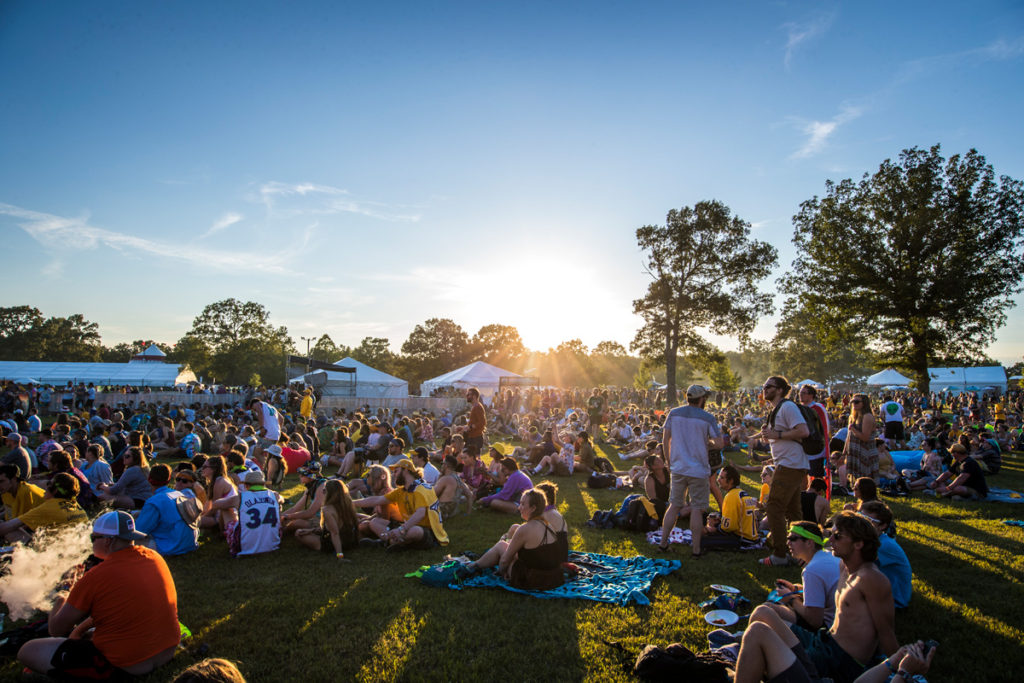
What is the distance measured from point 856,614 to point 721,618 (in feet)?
4.50

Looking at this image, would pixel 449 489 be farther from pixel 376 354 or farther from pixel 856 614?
pixel 376 354

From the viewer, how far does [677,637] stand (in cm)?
421

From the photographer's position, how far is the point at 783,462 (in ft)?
18.8

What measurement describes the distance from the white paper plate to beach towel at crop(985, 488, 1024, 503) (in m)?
8.34

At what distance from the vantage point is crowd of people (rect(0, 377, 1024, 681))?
327cm

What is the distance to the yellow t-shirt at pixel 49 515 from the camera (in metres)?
5.80

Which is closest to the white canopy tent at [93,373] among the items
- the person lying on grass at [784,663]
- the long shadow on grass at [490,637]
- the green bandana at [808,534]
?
the long shadow on grass at [490,637]

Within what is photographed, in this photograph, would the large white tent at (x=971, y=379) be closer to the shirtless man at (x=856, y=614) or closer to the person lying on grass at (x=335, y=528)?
the shirtless man at (x=856, y=614)

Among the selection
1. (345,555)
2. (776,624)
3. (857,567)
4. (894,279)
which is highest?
(894,279)

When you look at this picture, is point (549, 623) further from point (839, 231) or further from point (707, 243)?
point (707, 243)

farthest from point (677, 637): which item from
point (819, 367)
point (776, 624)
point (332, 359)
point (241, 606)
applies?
point (332, 359)

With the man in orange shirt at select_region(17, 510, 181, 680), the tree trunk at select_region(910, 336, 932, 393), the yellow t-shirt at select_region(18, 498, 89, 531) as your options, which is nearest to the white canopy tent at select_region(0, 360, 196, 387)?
the yellow t-shirt at select_region(18, 498, 89, 531)

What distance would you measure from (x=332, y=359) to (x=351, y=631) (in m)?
109

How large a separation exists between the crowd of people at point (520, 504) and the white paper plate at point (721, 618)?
2.17 feet
